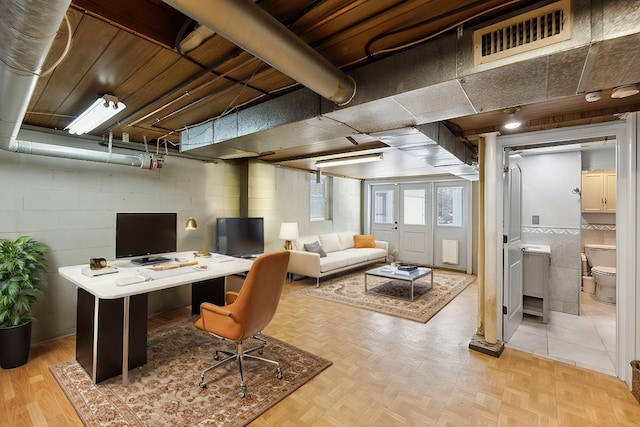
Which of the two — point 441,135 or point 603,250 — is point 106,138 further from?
point 603,250

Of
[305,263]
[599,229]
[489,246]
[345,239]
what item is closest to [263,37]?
[489,246]

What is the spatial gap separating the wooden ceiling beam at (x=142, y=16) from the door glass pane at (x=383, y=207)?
22.5ft

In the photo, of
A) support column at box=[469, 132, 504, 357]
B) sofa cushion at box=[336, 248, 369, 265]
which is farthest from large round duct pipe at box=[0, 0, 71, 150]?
sofa cushion at box=[336, 248, 369, 265]

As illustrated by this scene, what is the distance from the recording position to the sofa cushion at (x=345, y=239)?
6.89m

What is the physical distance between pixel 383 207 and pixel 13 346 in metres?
7.20

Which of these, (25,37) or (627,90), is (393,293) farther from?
(25,37)

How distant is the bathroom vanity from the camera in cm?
368

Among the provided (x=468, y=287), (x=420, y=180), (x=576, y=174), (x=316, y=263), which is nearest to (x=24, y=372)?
(x=316, y=263)

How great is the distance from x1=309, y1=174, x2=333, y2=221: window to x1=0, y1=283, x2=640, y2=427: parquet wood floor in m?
3.76

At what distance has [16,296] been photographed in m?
2.56

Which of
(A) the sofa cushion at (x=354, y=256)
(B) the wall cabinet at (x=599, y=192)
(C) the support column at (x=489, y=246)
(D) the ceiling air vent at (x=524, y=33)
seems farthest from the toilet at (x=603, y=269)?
(D) the ceiling air vent at (x=524, y=33)

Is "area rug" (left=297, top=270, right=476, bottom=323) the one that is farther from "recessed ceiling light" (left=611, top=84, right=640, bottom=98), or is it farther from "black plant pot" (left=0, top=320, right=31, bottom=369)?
"black plant pot" (left=0, top=320, right=31, bottom=369)

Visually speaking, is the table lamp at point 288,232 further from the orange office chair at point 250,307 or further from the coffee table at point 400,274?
the orange office chair at point 250,307

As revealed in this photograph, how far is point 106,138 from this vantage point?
3490mm
